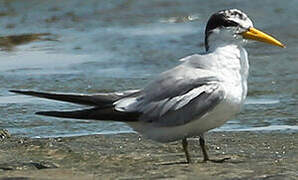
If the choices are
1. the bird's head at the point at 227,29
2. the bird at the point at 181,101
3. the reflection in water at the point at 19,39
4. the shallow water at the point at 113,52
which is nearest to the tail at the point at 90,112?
the bird at the point at 181,101

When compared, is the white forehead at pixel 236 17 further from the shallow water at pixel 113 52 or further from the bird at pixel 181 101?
the shallow water at pixel 113 52

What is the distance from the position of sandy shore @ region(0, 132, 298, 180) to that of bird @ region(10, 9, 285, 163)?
0.78 ft

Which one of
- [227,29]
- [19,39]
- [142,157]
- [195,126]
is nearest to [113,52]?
[19,39]

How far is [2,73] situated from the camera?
30.2ft

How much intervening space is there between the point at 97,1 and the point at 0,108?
16.9 feet

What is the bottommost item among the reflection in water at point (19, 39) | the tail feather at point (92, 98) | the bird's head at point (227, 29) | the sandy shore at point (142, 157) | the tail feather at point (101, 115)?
the sandy shore at point (142, 157)

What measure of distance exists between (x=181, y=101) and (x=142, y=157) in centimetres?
59

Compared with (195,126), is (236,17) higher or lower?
higher

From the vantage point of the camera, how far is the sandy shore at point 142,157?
17.2 feet

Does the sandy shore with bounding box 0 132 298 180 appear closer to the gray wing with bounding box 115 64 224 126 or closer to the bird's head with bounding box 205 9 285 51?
the gray wing with bounding box 115 64 224 126

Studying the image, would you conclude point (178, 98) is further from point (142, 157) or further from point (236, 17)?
point (236, 17)

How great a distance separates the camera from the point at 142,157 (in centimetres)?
594

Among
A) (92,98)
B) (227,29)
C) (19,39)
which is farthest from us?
(19,39)

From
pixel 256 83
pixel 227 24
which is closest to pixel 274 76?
pixel 256 83
